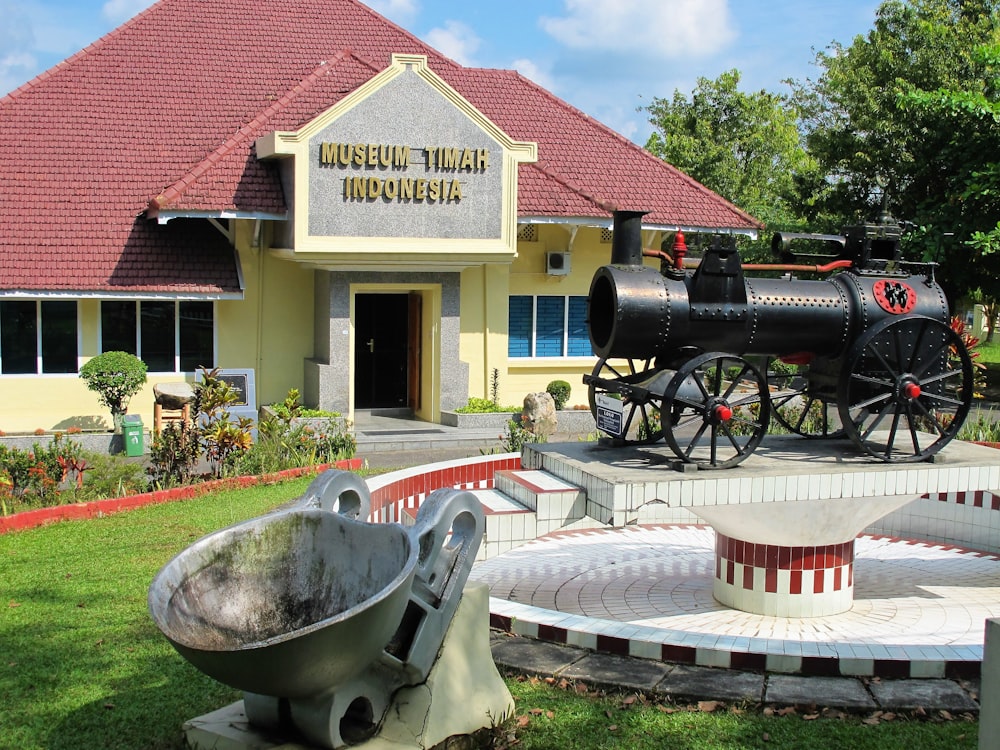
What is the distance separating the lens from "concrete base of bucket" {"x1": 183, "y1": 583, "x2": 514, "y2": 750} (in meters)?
5.67

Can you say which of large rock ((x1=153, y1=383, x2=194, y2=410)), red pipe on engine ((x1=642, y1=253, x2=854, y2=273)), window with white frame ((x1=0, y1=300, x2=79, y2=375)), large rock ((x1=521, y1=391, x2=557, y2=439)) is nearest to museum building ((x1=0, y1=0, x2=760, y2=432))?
window with white frame ((x1=0, y1=300, x2=79, y2=375))

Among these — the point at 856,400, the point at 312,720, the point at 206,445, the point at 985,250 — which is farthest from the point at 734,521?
the point at 985,250

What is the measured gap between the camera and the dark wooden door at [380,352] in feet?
75.2

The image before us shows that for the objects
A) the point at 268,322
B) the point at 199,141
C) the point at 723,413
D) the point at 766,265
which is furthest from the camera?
the point at 199,141

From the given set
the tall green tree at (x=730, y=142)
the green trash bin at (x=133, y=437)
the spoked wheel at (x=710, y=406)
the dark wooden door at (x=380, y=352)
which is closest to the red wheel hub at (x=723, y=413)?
the spoked wheel at (x=710, y=406)

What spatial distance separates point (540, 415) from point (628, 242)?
35.8 feet

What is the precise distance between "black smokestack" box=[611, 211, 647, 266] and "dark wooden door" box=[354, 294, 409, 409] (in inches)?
552

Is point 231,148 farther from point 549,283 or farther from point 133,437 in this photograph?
point 549,283

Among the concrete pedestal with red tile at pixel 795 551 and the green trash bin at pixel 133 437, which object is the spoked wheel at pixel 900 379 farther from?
the green trash bin at pixel 133 437

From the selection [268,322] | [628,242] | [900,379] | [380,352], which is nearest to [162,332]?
[268,322]

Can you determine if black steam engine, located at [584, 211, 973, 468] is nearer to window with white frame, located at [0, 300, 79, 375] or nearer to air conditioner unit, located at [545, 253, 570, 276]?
air conditioner unit, located at [545, 253, 570, 276]

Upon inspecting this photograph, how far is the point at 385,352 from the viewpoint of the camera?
23016 millimetres

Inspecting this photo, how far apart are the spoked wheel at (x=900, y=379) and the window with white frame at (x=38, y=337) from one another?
14.8m

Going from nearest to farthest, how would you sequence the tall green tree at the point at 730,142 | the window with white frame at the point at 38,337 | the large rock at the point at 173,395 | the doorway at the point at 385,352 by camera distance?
1. the large rock at the point at 173,395
2. the window with white frame at the point at 38,337
3. the doorway at the point at 385,352
4. the tall green tree at the point at 730,142
